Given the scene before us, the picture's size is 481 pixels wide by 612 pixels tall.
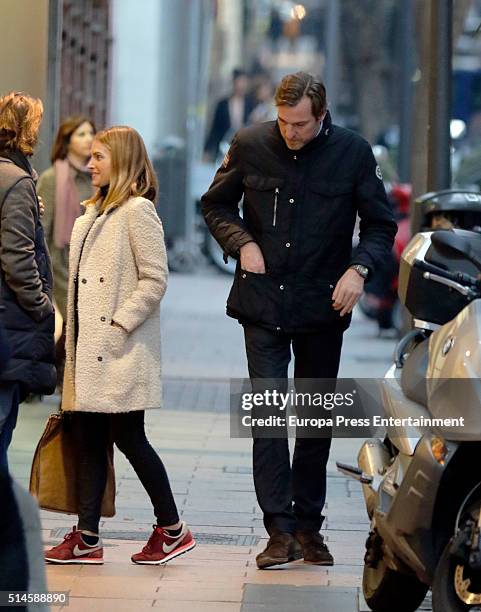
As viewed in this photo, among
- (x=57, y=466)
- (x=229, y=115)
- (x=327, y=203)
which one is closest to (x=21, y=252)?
(x=57, y=466)

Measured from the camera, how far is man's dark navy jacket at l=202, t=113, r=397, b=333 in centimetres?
700

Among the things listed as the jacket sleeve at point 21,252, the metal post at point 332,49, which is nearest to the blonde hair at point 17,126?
the jacket sleeve at point 21,252

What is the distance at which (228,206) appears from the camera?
23.7ft

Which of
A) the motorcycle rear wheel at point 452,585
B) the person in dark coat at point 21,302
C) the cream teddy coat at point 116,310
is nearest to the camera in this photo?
the motorcycle rear wheel at point 452,585

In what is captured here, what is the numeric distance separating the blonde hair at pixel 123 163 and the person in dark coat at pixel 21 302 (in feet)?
1.03

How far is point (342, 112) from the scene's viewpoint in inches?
2299

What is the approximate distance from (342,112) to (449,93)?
1911 inches

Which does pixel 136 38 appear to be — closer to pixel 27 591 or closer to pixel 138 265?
pixel 138 265

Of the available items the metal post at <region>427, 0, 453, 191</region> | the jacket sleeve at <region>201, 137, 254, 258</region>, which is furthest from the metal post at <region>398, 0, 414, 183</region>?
the jacket sleeve at <region>201, 137, 254, 258</region>

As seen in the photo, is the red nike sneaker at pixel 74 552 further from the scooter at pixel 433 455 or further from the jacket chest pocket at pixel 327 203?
the jacket chest pocket at pixel 327 203

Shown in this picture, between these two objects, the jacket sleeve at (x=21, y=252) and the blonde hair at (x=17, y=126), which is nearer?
the jacket sleeve at (x=21, y=252)

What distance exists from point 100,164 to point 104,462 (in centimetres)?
117

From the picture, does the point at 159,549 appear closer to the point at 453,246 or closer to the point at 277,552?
the point at 277,552

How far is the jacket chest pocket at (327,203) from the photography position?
7.00 meters
